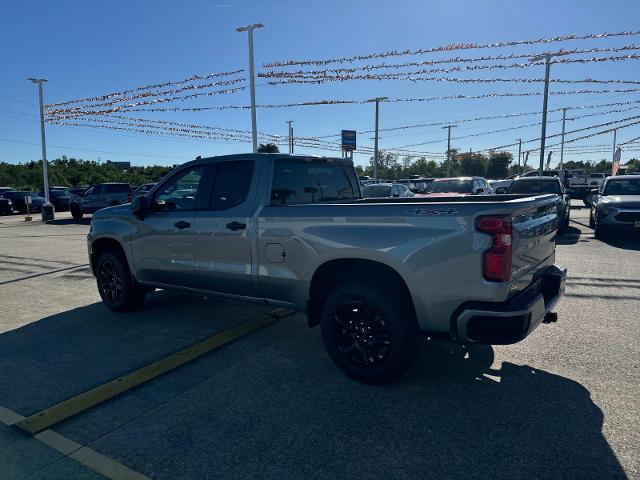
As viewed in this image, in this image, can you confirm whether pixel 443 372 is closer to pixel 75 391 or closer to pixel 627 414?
pixel 627 414

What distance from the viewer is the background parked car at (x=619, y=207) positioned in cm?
1070

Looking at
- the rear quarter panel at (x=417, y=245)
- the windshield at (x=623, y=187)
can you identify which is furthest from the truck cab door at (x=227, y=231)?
the windshield at (x=623, y=187)

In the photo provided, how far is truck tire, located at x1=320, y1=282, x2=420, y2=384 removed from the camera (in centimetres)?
343

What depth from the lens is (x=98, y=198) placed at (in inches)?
876

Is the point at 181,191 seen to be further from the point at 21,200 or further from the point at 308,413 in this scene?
the point at 21,200

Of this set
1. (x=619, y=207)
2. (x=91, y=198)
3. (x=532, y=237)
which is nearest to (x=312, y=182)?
(x=532, y=237)

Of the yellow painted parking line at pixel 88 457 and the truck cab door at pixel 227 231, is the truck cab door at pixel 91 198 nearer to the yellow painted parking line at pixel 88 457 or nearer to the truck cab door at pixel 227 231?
the truck cab door at pixel 227 231

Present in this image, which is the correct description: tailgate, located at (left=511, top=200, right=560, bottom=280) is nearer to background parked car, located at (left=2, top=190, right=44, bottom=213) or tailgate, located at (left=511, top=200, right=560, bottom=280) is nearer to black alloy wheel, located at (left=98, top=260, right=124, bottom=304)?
black alloy wheel, located at (left=98, top=260, right=124, bottom=304)

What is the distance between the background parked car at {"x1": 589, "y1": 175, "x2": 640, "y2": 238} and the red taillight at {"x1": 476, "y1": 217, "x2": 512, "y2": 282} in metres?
9.68

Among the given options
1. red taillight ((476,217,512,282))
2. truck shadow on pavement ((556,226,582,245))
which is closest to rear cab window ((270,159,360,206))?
red taillight ((476,217,512,282))

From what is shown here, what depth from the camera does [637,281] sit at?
6.93 meters

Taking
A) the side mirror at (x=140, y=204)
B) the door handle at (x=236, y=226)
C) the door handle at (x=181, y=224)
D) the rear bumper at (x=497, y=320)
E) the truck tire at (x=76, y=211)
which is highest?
the side mirror at (x=140, y=204)

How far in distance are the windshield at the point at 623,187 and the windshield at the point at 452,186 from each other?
3664mm

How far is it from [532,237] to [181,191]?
139 inches
